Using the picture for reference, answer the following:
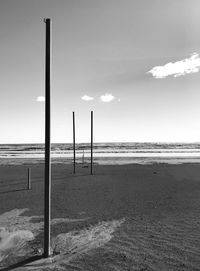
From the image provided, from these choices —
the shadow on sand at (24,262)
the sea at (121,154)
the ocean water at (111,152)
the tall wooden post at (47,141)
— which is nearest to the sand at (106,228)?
the shadow on sand at (24,262)

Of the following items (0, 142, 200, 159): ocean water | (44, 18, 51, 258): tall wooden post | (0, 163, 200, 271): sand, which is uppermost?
→ (44, 18, 51, 258): tall wooden post

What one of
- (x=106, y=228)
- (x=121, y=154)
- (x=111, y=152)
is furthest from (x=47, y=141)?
(x=111, y=152)

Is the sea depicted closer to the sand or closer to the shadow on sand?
the sand

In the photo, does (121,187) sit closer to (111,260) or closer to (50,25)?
(111,260)

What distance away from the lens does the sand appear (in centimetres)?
470

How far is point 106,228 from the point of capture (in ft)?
21.3

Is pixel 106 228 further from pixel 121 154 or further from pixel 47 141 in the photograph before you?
pixel 121 154

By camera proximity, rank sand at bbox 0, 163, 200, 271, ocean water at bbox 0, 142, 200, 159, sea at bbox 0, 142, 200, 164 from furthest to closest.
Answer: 1. ocean water at bbox 0, 142, 200, 159
2. sea at bbox 0, 142, 200, 164
3. sand at bbox 0, 163, 200, 271

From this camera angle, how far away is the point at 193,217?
24.2 ft

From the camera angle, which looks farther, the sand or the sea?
the sea

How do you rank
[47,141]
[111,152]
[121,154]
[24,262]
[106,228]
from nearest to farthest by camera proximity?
1. [24,262]
2. [47,141]
3. [106,228]
4. [121,154]
5. [111,152]

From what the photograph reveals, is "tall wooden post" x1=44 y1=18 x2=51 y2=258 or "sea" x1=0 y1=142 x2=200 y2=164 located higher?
"tall wooden post" x1=44 y1=18 x2=51 y2=258

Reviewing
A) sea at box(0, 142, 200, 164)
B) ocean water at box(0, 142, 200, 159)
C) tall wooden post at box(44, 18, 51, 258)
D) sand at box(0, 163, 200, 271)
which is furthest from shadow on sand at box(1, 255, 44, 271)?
ocean water at box(0, 142, 200, 159)

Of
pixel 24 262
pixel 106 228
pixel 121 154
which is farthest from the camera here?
pixel 121 154
